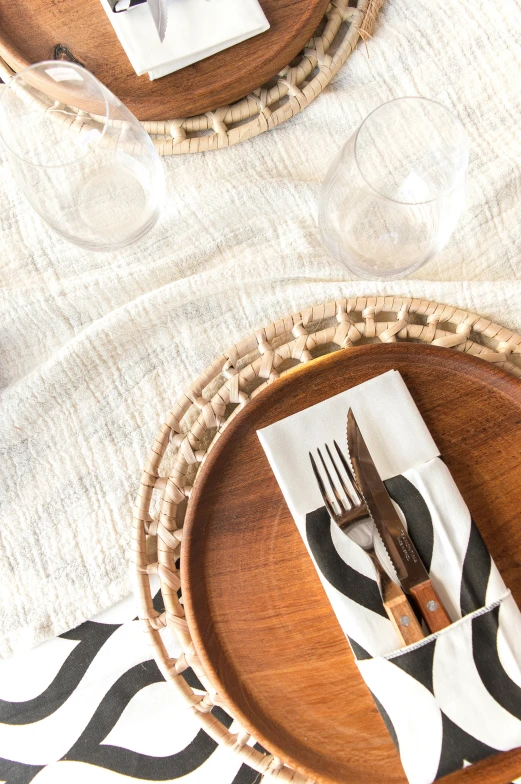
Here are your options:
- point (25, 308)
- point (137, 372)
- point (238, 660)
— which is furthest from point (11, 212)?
point (238, 660)

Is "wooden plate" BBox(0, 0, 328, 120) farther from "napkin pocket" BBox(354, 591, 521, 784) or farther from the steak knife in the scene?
"napkin pocket" BBox(354, 591, 521, 784)

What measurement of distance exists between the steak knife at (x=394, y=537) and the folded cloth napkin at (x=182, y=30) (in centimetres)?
35

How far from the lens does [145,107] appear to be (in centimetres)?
57

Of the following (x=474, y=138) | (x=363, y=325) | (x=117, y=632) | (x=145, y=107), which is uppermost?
(x=145, y=107)

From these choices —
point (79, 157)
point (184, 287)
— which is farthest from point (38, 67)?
point (184, 287)

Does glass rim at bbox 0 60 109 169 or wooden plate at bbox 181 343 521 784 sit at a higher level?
glass rim at bbox 0 60 109 169

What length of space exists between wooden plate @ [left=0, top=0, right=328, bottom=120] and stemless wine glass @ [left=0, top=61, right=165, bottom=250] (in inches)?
1.7

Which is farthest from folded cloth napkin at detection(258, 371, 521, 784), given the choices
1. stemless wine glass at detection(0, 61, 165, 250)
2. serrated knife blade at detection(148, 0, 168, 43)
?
serrated knife blade at detection(148, 0, 168, 43)

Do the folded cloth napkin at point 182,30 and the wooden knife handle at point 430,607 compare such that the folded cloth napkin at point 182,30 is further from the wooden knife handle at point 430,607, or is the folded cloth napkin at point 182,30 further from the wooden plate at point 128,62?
the wooden knife handle at point 430,607

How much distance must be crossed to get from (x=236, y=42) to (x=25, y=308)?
33cm

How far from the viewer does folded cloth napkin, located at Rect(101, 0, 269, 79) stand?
0.56 m

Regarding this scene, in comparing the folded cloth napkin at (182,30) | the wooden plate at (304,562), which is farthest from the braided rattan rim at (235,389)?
the folded cloth napkin at (182,30)

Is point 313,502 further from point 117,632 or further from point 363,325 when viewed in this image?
point 117,632

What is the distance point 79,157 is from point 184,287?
0.51 feet
